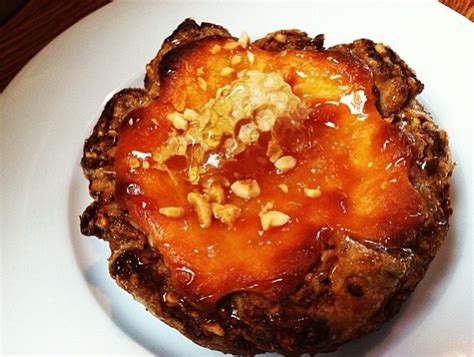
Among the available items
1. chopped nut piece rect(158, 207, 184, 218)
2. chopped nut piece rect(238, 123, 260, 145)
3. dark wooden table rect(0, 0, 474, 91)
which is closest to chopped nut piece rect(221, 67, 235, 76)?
chopped nut piece rect(238, 123, 260, 145)

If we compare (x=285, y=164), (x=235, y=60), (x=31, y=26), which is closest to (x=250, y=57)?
(x=235, y=60)

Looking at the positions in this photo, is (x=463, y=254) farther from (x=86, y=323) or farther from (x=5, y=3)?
(x=5, y=3)

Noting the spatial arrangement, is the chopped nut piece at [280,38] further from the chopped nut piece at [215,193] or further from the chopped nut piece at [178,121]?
the chopped nut piece at [215,193]

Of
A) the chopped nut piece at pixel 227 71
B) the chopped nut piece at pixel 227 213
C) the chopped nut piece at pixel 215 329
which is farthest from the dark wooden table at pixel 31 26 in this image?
the chopped nut piece at pixel 215 329

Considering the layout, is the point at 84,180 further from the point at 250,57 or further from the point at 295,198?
the point at 295,198

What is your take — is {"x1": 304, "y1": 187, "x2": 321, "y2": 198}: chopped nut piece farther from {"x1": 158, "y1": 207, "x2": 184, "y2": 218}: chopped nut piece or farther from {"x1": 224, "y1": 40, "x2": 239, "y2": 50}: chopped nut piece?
{"x1": 224, "y1": 40, "x2": 239, "y2": 50}: chopped nut piece
